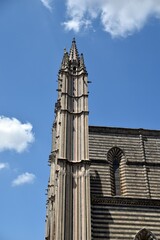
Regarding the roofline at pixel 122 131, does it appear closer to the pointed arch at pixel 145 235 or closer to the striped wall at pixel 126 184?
the striped wall at pixel 126 184

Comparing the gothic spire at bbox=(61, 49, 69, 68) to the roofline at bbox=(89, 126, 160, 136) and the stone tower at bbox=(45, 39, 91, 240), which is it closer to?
the stone tower at bbox=(45, 39, 91, 240)

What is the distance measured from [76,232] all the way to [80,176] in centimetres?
352

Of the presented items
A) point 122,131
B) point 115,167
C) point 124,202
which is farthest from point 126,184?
point 122,131

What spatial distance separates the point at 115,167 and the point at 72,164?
4.79 meters

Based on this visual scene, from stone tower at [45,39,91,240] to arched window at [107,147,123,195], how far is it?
141 inches

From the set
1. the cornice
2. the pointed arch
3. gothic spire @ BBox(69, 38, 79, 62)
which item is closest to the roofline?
gothic spire @ BBox(69, 38, 79, 62)

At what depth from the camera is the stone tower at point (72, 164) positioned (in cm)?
2103

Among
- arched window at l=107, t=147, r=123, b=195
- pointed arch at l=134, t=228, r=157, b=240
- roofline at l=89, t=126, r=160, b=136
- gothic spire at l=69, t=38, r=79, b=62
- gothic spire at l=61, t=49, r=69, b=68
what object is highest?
gothic spire at l=69, t=38, r=79, b=62

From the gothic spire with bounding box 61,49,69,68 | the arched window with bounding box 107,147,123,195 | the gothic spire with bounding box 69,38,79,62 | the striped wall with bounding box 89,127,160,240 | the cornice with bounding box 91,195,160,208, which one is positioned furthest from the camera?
the gothic spire with bounding box 69,38,79,62

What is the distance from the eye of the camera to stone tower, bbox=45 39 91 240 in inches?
828

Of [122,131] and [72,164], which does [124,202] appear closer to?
[72,164]

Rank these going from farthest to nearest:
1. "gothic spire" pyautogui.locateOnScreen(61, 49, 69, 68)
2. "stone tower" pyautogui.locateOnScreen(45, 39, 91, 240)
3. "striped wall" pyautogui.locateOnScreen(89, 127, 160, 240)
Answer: "gothic spire" pyautogui.locateOnScreen(61, 49, 69, 68), "striped wall" pyautogui.locateOnScreen(89, 127, 160, 240), "stone tower" pyautogui.locateOnScreen(45, 39, 91, 240)

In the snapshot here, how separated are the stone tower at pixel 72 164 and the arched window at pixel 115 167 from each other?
359 cm

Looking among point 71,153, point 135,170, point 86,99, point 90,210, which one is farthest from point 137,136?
point 90,210
